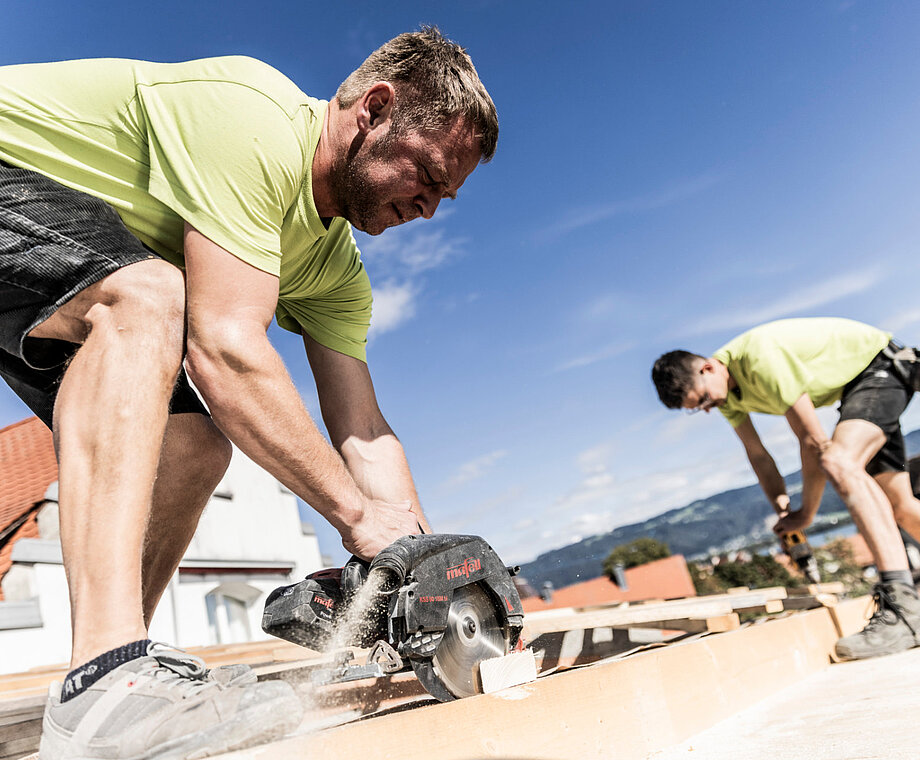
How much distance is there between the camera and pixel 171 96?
1.56 meters

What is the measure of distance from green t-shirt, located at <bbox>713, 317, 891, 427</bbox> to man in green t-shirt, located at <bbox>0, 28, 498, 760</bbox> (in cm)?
265

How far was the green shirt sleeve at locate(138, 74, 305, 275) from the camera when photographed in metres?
1.52

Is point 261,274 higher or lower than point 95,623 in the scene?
higher

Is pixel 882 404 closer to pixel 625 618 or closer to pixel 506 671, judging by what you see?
pixel 625 618

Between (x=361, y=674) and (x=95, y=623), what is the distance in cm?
67

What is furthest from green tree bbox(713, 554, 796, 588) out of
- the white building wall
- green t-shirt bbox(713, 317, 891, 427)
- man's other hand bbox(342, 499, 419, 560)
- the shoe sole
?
man's other hand bbox(342, 499, 419, 560)

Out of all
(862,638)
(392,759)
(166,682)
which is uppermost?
(166,682)

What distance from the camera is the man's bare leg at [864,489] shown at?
338 centimetres

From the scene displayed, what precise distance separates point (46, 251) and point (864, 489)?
363 centimetres

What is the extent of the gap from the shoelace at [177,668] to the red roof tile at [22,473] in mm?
7302

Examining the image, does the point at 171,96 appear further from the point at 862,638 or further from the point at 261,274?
the point at 862,638

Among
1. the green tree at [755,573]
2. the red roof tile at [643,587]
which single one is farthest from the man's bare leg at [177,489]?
the green tree at [755,573]

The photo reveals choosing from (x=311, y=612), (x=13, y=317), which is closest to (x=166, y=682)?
(x=311, y=612)

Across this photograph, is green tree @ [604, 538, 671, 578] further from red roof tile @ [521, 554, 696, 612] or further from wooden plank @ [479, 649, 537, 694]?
wooden plank @ [479, 649, 537, 694]
